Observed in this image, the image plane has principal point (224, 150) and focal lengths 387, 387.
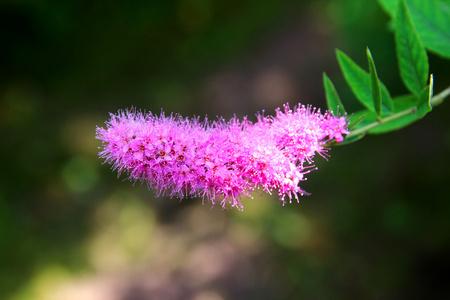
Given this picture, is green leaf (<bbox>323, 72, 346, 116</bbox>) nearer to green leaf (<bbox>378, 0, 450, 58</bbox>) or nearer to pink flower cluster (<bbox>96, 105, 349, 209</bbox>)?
pink flower cluster (<bbox>96, 105, 349, 209</bbox>)

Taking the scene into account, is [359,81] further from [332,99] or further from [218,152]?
[218,152]

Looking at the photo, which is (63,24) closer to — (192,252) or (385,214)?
(192,252)

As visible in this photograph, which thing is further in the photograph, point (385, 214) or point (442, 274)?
point (385, 214)

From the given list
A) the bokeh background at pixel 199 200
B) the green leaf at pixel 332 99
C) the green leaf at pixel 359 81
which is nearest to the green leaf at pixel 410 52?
the green leaf at pixel 359 81

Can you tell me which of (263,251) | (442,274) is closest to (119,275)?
(263,251)

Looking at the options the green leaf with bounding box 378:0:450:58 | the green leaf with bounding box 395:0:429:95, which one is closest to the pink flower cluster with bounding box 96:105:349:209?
the green leaf with bounding box 395:0:429:95

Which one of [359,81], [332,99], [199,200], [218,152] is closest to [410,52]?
[359,81]

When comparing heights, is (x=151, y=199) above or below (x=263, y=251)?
above
